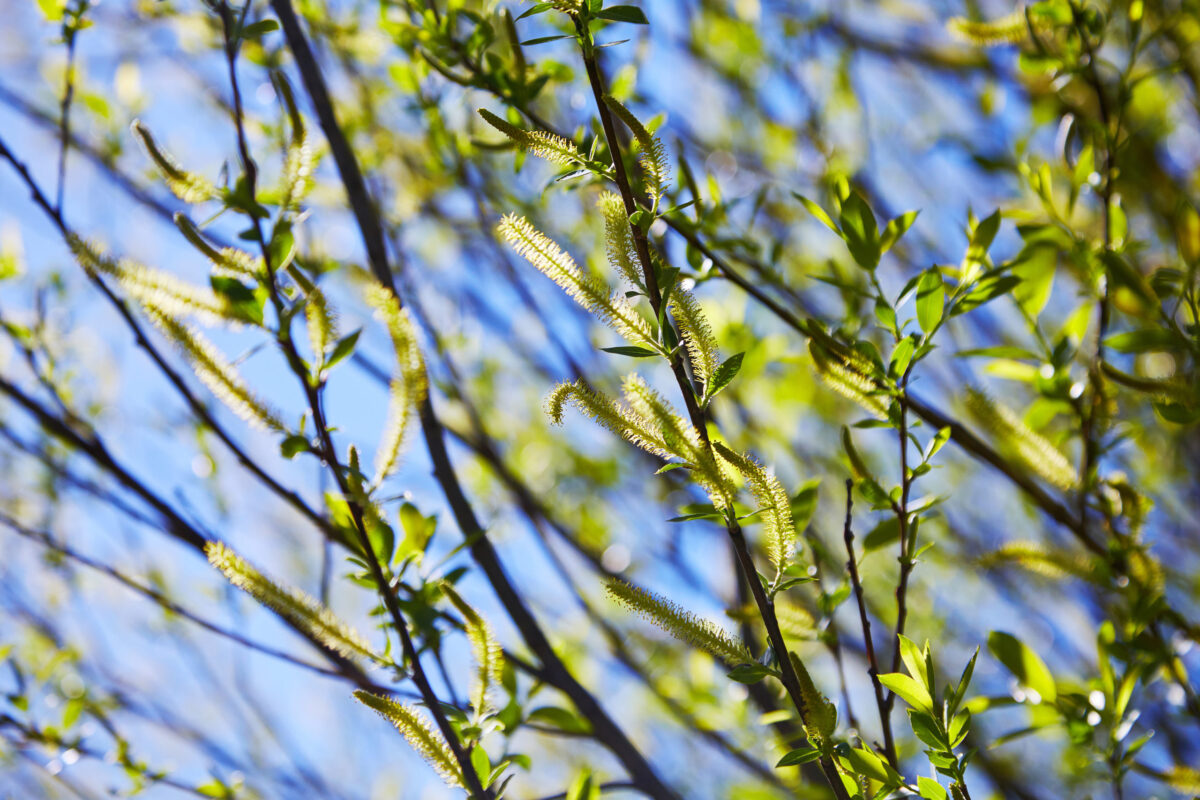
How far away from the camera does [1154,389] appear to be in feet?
2.92

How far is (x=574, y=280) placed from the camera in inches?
23.3

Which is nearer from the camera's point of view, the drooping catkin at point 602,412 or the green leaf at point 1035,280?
the drooping catkin at point 602,412

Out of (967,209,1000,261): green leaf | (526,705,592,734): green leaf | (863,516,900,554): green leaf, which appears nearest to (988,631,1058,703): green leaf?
(863,516,900,554): green leaf

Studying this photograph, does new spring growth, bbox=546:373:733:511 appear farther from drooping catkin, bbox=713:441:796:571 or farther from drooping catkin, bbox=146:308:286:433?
drooping catkin, bbox=146:308:286:433

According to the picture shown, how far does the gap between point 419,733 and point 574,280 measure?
13.9 inches

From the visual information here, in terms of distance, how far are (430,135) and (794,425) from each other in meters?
1.10

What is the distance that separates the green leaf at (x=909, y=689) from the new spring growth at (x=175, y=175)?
67cm

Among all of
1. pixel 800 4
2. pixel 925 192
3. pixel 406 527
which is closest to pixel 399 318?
pixel 406 527

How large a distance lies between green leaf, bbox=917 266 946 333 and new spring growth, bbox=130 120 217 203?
0.63 metres

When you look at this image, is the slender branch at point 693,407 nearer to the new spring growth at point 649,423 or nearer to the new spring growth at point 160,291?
the new spring growth at point 649,423

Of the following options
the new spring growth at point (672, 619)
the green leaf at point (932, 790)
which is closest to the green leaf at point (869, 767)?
the green leaf at point (932, 790)

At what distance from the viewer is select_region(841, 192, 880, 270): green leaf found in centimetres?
81

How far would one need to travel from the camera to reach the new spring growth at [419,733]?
25.1 inches

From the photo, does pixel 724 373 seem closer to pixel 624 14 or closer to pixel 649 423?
pixel 649 423
